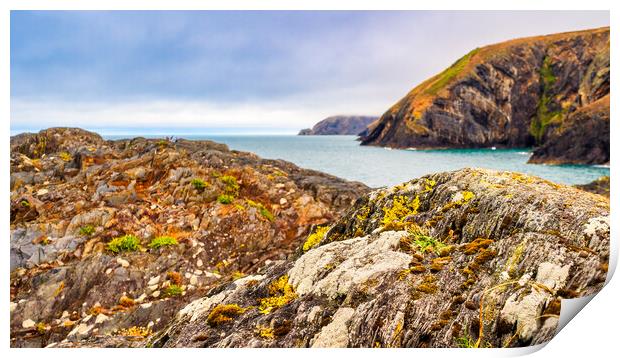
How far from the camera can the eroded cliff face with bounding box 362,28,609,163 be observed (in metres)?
140

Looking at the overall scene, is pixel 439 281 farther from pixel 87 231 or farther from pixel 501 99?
pixel 501 99

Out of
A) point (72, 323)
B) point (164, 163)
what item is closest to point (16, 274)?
point (72, 323)

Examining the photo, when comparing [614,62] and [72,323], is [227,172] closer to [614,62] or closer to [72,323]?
[72,323]

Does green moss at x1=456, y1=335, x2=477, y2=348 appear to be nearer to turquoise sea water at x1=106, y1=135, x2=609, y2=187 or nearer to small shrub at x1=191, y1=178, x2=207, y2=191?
turquoise sea water at x1=106, y1=135, x2=609, y2=187

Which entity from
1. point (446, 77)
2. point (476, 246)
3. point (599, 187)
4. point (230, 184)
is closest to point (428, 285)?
point (476, 246)

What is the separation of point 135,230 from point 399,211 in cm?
1085

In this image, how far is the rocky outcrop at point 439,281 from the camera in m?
5.28

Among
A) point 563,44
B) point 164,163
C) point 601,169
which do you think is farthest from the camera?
point 563,44

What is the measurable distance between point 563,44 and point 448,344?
18288cm

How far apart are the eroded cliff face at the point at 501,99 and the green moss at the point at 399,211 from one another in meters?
137

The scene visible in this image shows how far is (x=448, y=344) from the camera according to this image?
527 cm

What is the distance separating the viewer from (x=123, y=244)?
12.5 metres

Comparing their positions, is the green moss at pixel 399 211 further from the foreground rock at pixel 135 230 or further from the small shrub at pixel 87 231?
the small shrub at pixel 87 231

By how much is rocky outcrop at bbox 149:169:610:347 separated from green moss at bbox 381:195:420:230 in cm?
6
